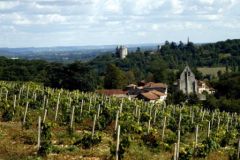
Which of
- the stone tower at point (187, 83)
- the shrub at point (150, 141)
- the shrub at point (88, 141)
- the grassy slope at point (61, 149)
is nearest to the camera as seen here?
the grassy slope at point (61, 149)

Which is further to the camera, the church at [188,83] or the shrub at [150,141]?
the church at [188,83]

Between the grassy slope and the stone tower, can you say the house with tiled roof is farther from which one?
the grassy slope

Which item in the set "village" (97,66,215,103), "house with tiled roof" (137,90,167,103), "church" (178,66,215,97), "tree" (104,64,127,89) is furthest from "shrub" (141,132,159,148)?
"church" (178,66,215,97)

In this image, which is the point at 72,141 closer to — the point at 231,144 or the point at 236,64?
the point at 231,144

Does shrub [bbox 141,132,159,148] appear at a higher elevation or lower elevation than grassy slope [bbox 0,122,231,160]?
lower

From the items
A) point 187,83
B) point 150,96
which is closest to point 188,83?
point 187,83

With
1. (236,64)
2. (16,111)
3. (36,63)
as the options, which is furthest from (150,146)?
(236,64)

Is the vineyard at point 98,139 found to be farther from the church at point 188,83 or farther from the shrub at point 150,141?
the church at point 188,83

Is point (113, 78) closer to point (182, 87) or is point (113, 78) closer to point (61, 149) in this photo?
point (182, 87)

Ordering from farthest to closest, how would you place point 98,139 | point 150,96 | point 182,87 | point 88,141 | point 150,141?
point 182,87, point 150,96, point 150,141, point 98,139, point 88,141

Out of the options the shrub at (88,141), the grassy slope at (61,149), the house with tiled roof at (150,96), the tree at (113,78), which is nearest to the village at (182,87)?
the tree at (113,78)

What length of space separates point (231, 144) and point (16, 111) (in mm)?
A: 11503

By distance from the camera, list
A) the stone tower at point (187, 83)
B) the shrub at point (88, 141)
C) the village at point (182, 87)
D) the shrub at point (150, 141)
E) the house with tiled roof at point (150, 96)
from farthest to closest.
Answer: the stone tower at point (187, 83) < the village at point (182, 87) < the house with tiled roof at point (150, 96) < the shrub at point (150, 141) < the shrub at point (88, 141)

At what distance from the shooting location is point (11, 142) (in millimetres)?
18891
